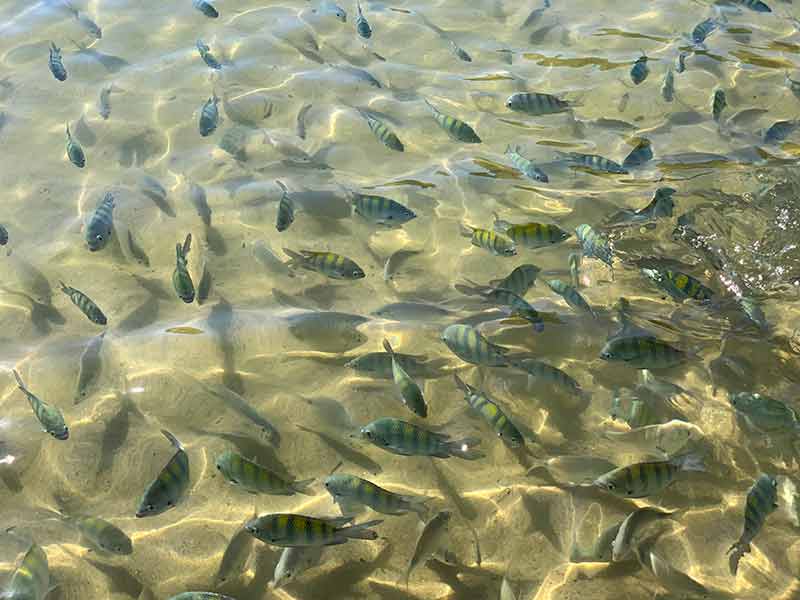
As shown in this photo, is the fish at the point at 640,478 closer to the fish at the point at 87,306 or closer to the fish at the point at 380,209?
the fish at the point at 380,209

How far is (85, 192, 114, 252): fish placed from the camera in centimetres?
537

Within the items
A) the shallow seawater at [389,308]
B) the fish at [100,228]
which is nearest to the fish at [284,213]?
the shallow seawater at [389,308]

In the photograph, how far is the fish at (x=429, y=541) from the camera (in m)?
3.45

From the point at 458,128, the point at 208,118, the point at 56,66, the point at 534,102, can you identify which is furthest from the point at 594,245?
the point at 56,66

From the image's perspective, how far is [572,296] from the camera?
476 centimetres

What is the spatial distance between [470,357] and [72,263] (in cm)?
376

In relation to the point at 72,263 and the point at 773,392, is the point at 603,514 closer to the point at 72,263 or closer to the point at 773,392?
the point at 773,392

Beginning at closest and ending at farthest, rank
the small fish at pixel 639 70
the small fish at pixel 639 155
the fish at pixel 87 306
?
1. the fish at pixel 87 306
2. the small fish at pixel 639 155
3. the small fish at pixel 639 70

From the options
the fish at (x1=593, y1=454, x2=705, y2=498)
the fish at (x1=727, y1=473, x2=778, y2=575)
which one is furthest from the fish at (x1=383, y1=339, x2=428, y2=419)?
the fish at (x1=727, y1=473, x2=778, y2=575)

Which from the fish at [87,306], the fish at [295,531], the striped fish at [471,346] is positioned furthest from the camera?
the fish at [87,306]

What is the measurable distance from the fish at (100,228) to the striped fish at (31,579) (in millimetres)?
2824

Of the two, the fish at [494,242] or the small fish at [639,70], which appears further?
the small fish at [639,70]

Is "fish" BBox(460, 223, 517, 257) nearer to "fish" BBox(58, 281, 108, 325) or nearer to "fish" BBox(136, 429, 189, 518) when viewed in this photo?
"fish" BBox(136, 429, 189, 518)

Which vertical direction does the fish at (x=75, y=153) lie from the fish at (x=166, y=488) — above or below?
above
